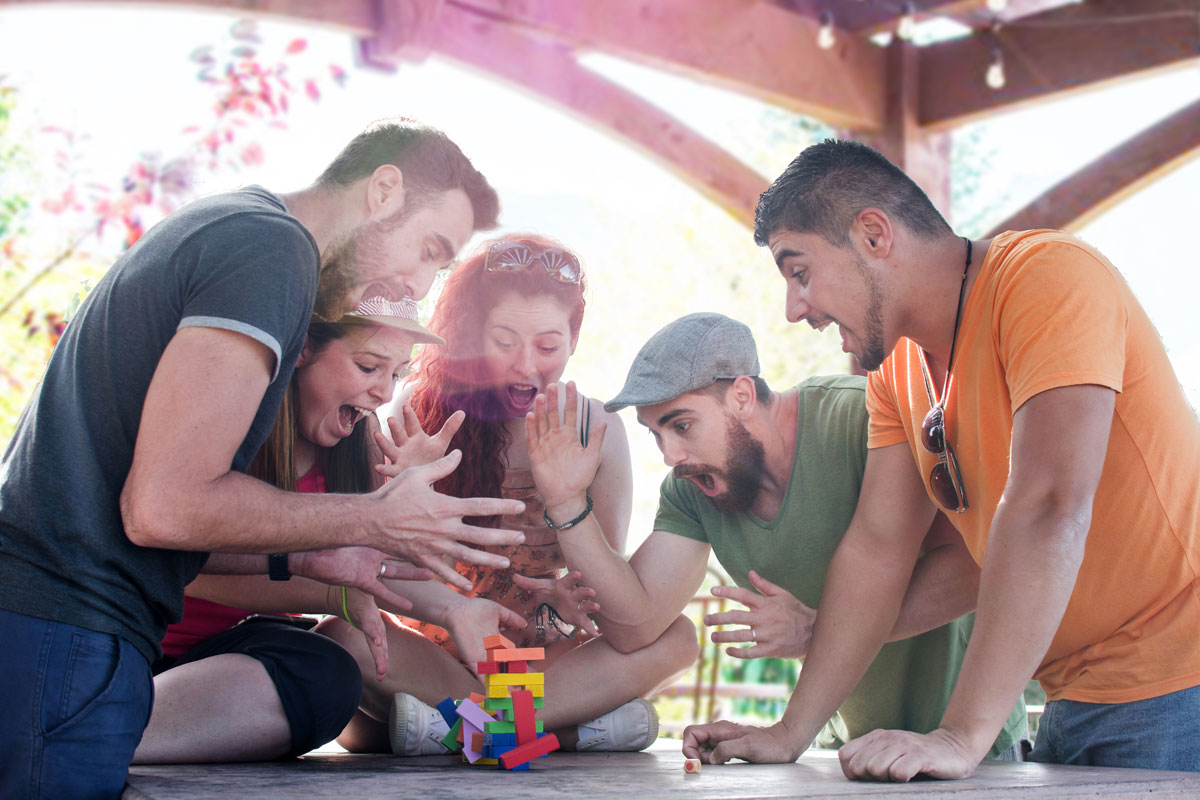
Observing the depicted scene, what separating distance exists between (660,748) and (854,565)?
707mm

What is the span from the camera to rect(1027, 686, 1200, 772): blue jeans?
172 centimetres

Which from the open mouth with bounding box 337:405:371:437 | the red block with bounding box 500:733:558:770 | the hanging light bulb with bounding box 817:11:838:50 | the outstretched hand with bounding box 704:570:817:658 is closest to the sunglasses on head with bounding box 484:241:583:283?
the open mouth with bounding box 337:405:371:437

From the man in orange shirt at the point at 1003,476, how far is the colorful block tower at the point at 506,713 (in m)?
0.40

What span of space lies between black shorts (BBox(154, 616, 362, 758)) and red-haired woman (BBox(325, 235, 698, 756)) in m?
0.14

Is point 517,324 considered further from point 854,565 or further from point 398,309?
point 854,565

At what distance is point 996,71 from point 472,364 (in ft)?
7.92

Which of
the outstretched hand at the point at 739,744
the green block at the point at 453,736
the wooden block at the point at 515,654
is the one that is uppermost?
the wooden block at the point at 515,654

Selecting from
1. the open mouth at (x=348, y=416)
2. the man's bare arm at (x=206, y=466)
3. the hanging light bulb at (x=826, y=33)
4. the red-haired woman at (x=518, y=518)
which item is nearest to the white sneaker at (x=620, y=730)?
the red-haired woman at (x=518, y=518)

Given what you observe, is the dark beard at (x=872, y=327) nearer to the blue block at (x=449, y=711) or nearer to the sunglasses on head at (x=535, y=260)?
the sunglasses on head at (x=535, y=260)

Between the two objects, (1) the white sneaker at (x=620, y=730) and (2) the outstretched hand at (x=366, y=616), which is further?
(1) the white sneaker at (x=620, y=730)

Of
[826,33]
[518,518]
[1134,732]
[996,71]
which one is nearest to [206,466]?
[518,518]

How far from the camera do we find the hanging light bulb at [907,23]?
3.73m

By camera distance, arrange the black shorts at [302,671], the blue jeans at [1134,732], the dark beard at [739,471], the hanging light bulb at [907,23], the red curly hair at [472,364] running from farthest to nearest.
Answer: the hanging light bulb at [907,23] → the red curly hair at [472,364] → the dark beard at [739,471] → the black shorts at [302,671] → the blue jeans at [1134,732]

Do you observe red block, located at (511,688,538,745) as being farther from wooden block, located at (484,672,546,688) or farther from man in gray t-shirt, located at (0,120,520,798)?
man in gray t-shirt, located at (0,120,520,798)
